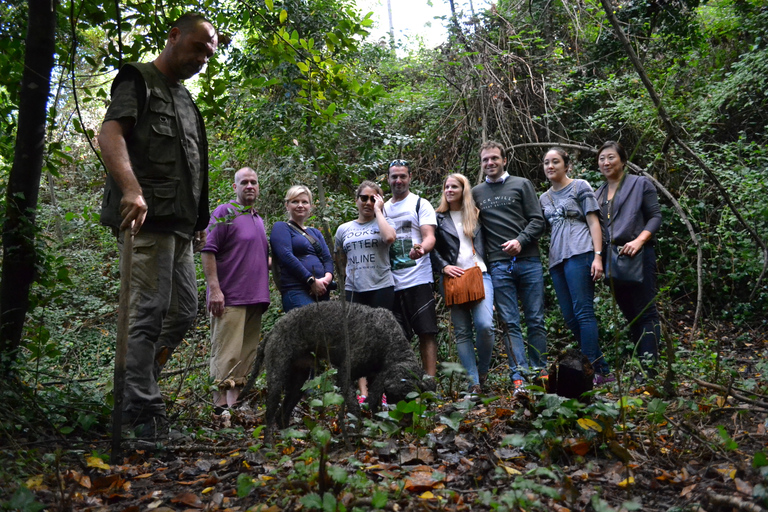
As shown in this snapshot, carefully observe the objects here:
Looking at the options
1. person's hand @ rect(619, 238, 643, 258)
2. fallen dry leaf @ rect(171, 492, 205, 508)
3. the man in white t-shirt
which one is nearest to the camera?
fallen dry leaf @ rect(171, 492, 205, 508)

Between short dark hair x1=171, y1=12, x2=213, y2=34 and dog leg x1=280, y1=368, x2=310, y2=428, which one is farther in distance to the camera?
dog leg x1=280, y1=368, x2=310, y2=428

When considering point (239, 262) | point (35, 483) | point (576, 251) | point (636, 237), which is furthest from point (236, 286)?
point (636, 237)

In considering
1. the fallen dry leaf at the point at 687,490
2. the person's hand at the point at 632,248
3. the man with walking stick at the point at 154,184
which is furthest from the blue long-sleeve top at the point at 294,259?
the fallen dry leaf at the point at 687,490

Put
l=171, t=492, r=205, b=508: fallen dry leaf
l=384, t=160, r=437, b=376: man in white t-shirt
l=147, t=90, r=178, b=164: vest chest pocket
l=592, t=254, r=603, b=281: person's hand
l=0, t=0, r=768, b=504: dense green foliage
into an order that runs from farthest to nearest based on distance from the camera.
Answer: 1. l=0, t=0, r=768, b=504: dense green foliage
2. l=384, t=160, r=437, b=376: man in white t-shirt
3. l=592, t=254, r=603, b=281: person's hand
4. l=147, t=90, r=178, b=164: vest chest pocket
5. l=171, t=492, r=205, b=508: fallen dry leaf

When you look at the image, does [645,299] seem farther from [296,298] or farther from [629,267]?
[296,298]

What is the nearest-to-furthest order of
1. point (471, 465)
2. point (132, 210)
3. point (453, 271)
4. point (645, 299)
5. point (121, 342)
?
1. point (471, 465)
2. point (121, 342)
3. point (132, 210)
4. point (645, 299)
5. point (453, 271)

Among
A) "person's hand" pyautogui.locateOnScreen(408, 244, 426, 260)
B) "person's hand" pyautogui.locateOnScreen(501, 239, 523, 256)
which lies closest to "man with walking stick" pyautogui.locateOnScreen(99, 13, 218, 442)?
"person's hand" pyautogui.locateOnScreen(408, 244, 426, 260)

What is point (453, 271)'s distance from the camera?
5191 mm

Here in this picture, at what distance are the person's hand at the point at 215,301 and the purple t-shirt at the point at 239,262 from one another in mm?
98

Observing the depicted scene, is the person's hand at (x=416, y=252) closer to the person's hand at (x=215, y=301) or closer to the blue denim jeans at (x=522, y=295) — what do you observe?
the blue denim jeans at (x=522, y=295)

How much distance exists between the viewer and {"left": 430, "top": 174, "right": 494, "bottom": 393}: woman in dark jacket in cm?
505

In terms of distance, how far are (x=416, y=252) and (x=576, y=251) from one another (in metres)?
1.49

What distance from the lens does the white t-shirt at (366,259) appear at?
5074 mm

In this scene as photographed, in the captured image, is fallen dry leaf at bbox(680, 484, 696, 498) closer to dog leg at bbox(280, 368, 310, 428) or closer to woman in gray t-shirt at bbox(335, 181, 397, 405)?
dog leg at bbox(280, 368, 310, 428)
